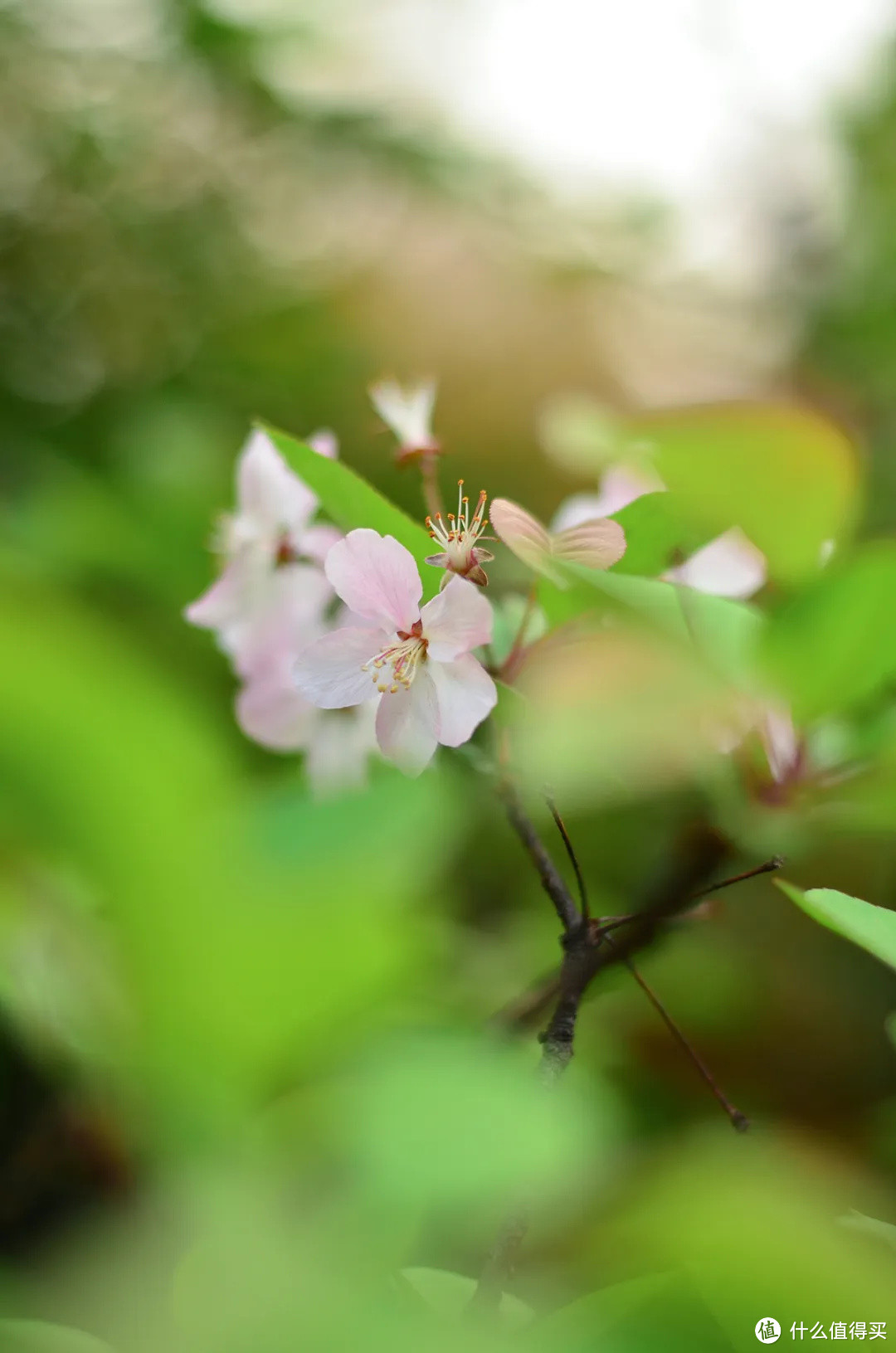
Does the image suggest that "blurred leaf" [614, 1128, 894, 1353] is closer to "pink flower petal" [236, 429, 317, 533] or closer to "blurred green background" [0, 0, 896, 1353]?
"blurred green background" [0, 0, 896, 1353]

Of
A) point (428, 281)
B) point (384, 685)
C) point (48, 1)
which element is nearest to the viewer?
point (384, 685)

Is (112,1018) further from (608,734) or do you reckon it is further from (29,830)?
(608,734)

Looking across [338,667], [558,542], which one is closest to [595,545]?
[558,542]

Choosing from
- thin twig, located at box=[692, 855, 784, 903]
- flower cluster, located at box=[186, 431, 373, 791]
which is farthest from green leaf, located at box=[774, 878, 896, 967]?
flower cluster, located at box=[186, 431, 373, 791]

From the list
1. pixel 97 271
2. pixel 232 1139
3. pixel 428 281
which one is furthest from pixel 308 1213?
pixel 428 281

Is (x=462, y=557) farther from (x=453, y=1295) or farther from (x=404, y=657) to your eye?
(x=453, y=1295)

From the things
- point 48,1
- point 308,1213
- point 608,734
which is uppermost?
point 48,1

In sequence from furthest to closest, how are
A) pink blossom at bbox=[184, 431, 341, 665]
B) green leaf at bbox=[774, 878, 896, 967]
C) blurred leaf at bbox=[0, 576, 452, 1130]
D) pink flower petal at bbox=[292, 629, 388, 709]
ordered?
pink blossom at bbox=[184, 431, 341, 665] < pink flower petal at bbox=[292, 629, 388, 709] < green leaf at bbox=[774, 878, 896, 967] < blurred leaf at bbox=[0, 576, 452, 1130]
